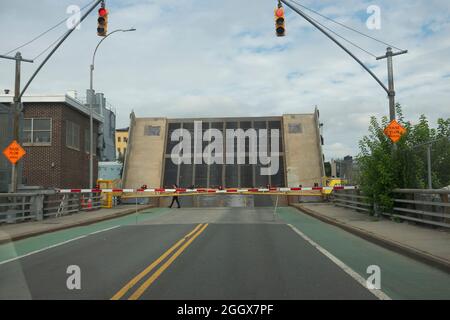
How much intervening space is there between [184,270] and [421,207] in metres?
8.80

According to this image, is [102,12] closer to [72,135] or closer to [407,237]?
[407,237]

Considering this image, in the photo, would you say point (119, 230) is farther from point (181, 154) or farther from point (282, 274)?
point (181, 154)

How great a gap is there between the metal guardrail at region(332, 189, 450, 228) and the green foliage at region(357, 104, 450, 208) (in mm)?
351

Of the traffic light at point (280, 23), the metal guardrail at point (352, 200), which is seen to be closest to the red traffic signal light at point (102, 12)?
the traffic light at point (280, 23)

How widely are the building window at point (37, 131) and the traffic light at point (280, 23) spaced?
21.1 m

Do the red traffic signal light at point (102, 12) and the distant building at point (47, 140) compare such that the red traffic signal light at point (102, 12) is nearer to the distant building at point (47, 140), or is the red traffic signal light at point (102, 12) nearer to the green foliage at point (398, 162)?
the green foliage at point (398, 162)

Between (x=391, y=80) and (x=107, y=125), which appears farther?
(x=107, y=125)

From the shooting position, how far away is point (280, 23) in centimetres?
1445

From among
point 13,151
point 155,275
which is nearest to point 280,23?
point 155,275

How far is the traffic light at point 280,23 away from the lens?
14422 millimetres

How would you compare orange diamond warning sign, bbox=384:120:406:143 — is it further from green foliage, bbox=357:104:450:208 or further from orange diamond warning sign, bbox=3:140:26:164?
orange diamond warning sign, bbox=3:140:26:164

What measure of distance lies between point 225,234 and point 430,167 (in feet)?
19.9

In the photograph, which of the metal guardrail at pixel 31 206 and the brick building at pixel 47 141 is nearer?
the metal guardrail at pixel 31 206
